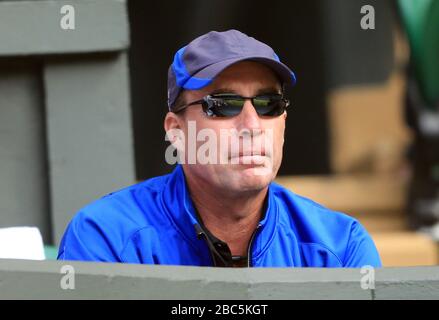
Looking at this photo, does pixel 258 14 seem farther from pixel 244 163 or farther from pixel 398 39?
pixel 244 163

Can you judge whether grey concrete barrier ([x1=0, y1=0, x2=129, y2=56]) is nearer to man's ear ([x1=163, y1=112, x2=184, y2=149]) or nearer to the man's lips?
man's ear ([x1=163, y1=112, x2=184, y2=149])

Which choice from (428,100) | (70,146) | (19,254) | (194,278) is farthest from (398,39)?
(194,278)

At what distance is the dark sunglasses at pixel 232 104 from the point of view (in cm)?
285

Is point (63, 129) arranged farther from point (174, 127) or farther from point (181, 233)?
point (181, 233)

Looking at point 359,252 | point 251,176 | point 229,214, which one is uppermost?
point 251,176

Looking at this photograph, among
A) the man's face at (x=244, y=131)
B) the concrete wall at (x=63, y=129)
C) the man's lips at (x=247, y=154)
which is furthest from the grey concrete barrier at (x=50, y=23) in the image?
the man's lips at (x=247, y=154)

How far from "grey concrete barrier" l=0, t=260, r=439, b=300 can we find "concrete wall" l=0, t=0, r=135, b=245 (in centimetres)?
145

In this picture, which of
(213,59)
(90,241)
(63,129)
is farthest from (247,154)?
(63,129)

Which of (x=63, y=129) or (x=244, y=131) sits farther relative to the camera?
(x=63, y=129)

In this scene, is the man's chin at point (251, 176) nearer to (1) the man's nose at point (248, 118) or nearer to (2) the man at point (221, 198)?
(2) the man at point (221, 198)

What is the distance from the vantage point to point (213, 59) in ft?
9.36

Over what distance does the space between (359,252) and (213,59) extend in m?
0.71
